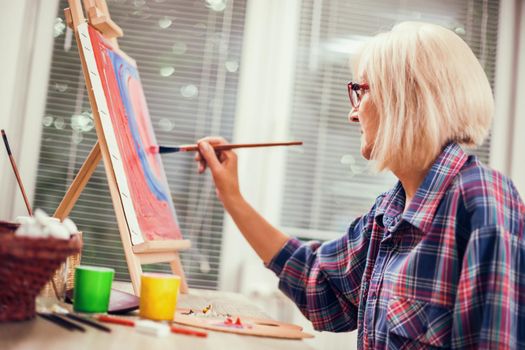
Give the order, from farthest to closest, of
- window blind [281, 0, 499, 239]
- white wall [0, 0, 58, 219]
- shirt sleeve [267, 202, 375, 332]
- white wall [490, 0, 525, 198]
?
white wall [490, 0, 525, 198] < window blind [281, 0, 499, 239] < white wall [0, 0, 58, 219] < shirt sleeve [267, 202, 375, 332]

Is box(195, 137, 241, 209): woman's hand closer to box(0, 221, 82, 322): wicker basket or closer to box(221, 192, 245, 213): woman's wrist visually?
box(221, 192, 245, 213): woman's wrist

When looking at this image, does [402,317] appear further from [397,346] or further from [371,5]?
[371,5]

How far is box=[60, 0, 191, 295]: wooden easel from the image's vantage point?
125cm

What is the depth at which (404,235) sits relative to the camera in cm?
121

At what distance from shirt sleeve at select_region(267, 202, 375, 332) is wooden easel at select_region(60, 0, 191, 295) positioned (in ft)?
0.99

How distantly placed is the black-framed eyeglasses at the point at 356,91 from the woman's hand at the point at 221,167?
0.38m

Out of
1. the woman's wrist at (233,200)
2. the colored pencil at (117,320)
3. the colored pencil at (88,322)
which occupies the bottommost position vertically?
the colored pencil at (117,320)

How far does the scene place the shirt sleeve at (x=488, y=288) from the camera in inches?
39.1

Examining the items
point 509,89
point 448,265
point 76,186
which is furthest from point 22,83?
point 509,89

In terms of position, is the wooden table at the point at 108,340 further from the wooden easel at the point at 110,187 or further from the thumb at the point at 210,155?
the thumb at the point at 210,155

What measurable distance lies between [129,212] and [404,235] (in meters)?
0.63

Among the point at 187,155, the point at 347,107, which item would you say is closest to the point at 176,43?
the point at 187,155

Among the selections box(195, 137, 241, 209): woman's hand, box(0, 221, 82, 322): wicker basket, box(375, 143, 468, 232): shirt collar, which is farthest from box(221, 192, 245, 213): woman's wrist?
box(0, 221, 82, 322): wicker basket

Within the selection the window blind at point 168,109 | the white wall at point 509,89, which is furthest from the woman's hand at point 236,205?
the white wall at point 509,89
